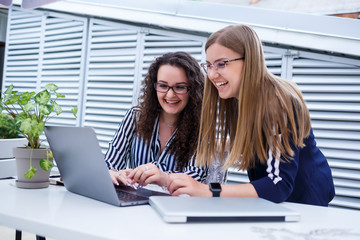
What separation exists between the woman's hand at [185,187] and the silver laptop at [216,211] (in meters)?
0.13

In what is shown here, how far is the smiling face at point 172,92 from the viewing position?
1.95m

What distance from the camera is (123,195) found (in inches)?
46.9

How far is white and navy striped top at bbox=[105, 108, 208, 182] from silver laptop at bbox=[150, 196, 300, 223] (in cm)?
90

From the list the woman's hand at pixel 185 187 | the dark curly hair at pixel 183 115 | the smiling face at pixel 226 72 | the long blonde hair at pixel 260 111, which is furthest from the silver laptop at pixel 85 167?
the dark curly hair at pixel 183 115

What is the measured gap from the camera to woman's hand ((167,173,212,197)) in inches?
46.3

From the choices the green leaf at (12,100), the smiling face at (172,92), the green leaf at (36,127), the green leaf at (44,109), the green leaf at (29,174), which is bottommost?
the green leaf at (29,174)

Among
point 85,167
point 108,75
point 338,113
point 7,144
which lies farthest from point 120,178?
point 108,75

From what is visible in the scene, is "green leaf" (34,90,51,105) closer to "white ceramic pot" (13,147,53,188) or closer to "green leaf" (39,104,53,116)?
"green leaf" (39,104,53,116)

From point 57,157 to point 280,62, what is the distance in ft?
8.12

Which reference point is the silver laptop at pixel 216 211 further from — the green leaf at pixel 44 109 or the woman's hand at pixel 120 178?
the green leaf at pixel 44 109

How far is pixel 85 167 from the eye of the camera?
112cm

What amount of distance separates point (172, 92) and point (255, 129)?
0.72m

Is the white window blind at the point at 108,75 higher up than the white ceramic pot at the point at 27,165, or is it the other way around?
the white window blind at the point at 108,75

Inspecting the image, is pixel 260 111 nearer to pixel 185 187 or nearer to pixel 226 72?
pixel 226 72
